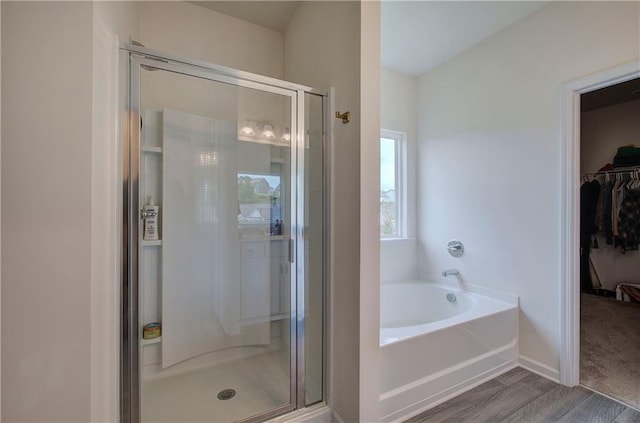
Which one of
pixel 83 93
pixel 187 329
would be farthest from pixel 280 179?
pixel 187 329

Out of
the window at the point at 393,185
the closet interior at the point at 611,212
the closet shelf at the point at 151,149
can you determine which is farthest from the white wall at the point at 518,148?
the closet shelf at the point at 151,149

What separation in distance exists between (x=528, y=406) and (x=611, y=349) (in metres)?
1.33

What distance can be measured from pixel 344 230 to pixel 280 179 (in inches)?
22.4

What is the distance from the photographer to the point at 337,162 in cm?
154

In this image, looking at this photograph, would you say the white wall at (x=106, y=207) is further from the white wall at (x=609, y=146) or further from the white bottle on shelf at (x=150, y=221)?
the white wall at (x=609, y=146)

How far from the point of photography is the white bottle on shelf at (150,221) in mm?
1598

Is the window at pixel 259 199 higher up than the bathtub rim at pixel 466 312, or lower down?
higher up

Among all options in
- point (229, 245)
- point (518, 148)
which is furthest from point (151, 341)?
point (518, 148)

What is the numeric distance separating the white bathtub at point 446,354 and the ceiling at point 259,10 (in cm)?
242

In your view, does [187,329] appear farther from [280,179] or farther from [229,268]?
[280,179]

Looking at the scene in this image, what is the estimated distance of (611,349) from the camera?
226 cm

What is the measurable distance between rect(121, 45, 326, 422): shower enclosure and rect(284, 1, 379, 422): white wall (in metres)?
0.12

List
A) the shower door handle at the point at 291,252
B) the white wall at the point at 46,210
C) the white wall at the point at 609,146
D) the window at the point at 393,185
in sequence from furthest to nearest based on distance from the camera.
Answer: the white wall at the point at 609,146 → the window at the point at 393,185 → the shower door handle at the point at 291,252 → the white wall at the point at 46,210

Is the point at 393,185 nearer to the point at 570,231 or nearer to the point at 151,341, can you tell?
the point at 570,231
